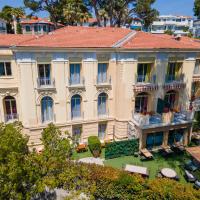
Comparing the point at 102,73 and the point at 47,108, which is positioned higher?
the point at 102,73

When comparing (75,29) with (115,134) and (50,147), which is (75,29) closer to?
(115,134)

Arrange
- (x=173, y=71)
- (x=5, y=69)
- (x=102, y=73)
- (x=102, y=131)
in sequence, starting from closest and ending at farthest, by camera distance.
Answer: (x=5, y=69), (x=102, y=73), (x=173, y=71), (x=102, y=131)

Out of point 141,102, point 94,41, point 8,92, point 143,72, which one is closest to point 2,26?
point 8,92

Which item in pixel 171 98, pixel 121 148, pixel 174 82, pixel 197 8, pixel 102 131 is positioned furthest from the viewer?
pixel 197 8

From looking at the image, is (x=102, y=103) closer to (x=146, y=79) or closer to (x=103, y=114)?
(x=103, y=114)

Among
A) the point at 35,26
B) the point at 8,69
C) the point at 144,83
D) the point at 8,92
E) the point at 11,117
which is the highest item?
the point at 35,26

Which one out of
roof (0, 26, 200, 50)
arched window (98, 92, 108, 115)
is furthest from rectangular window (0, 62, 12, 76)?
Result: arched window (98, 92, 108, 115)

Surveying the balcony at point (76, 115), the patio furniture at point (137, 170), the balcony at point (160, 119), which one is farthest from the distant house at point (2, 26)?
the patio furniture at point (137, 170)

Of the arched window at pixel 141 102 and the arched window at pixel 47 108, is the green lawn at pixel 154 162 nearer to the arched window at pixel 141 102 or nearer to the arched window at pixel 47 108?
the arched window at pixel 47 108
